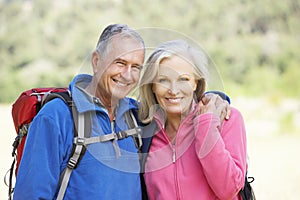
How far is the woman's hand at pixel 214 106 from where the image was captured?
2100 mm

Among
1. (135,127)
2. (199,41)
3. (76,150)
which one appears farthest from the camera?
(199,41)

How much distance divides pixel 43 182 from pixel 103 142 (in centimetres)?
28

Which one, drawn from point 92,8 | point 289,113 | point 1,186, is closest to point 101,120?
point 1,186

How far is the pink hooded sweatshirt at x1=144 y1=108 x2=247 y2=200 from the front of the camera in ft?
6.50

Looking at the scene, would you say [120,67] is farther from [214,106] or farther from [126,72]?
[214,106]

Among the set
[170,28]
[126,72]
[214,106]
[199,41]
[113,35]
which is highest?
[199,41]

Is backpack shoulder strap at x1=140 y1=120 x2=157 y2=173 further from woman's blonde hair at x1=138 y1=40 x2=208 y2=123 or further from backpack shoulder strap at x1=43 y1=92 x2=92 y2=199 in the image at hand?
backpack shoulder strap at x1=43 y1=92 x2=92 y2=199

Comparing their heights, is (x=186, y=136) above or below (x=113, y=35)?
below

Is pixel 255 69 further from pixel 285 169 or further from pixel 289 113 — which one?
pixel 285 169

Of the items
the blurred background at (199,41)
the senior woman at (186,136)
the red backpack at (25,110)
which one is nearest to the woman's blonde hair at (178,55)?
the senior woman at (186,136)

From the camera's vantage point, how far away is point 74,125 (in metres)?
1.97

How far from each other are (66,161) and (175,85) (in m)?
0.54

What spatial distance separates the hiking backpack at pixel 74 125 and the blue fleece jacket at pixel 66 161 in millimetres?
19

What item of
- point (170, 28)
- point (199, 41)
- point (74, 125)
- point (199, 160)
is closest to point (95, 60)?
point (74, 125)
